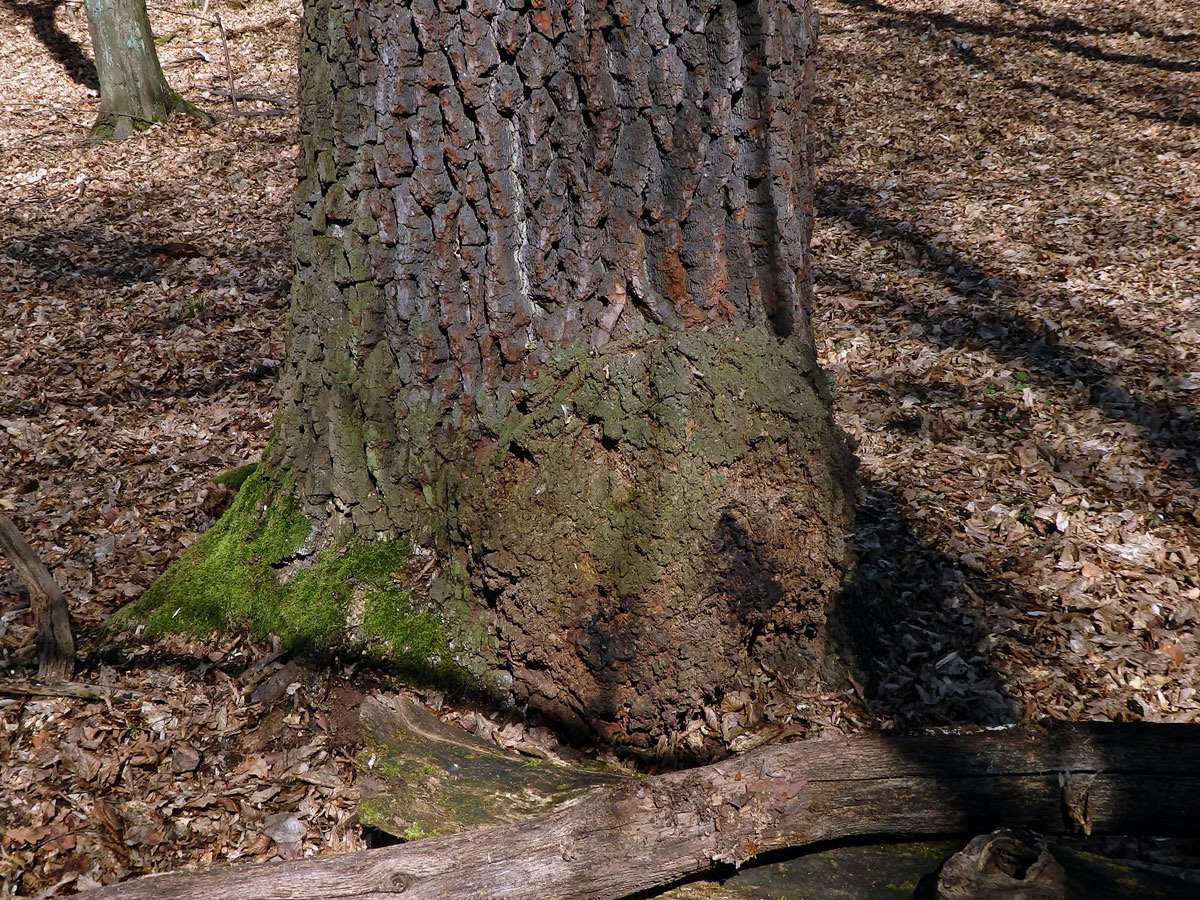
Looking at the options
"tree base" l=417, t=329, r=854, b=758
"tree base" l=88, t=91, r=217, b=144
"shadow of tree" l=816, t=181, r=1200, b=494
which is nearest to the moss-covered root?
"tree base" l=417, t=329, r=854, b=758

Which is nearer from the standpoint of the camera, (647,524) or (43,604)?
(647,524)

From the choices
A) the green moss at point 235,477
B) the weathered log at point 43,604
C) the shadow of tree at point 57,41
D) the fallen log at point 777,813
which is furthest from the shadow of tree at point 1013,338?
the shadow of tree at point 57,41

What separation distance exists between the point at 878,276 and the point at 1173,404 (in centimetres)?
229

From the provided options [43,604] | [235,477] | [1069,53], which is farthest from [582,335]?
[1069,53]

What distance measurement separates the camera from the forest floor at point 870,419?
2.68 metres

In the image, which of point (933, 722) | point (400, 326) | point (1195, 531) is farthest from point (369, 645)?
point (1195, 531)

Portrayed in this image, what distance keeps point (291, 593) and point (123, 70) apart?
32.4 feet

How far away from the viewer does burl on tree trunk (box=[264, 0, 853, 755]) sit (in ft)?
8.09

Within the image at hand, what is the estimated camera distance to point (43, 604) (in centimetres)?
284

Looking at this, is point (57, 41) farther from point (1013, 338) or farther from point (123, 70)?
point (1013, 338)

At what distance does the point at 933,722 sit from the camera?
9.61 feet

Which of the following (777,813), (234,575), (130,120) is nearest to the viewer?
(777,813)

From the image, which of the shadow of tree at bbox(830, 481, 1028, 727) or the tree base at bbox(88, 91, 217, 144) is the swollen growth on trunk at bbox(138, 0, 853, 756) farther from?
the tree base at bbox(88, 91, 217, 144)

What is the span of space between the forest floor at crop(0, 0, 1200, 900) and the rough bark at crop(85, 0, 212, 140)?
53 cm
